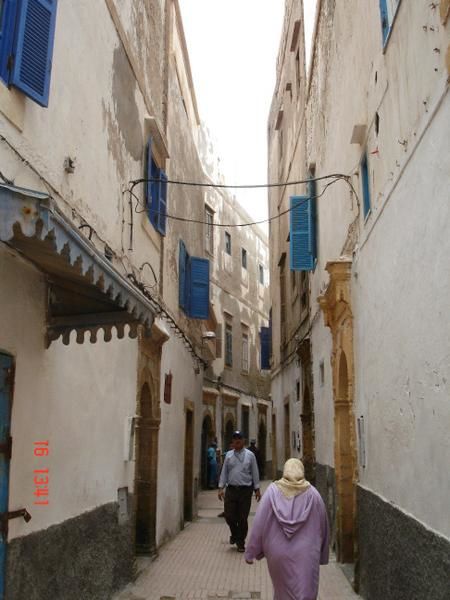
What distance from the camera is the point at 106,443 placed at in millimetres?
6484

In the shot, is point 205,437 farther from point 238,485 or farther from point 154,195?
point 154,195

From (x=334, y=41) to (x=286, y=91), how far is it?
7663 mm

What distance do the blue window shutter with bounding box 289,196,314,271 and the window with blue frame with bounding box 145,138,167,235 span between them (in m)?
2.60

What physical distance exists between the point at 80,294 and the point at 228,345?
19795mm

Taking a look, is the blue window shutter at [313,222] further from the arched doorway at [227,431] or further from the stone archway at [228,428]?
the arched doorway at [227,431]

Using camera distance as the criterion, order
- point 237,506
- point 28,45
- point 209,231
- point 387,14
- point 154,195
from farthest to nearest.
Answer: point 209,231 < point 237,506 < point 154,195 < point 387,14 < point 28,45

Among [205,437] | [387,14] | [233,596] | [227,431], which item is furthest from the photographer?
[227,431]

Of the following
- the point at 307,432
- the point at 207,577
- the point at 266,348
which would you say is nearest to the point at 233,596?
the point at 207,577

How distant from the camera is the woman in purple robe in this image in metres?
4.68

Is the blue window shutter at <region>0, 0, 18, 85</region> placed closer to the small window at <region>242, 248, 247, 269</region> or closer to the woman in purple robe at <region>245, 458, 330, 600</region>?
the woman in purple robe at <region>245, 458, 330, 600</region>

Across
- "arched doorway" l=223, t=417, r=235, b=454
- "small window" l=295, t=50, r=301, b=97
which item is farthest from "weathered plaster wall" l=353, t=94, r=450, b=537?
"arched doorway" l=223, t=417, r=235, b=454

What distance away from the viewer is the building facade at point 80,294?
4.26 meters

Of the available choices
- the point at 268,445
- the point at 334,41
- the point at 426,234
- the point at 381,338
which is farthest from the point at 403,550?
the point at 268,445

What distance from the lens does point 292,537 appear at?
4.77 meters
